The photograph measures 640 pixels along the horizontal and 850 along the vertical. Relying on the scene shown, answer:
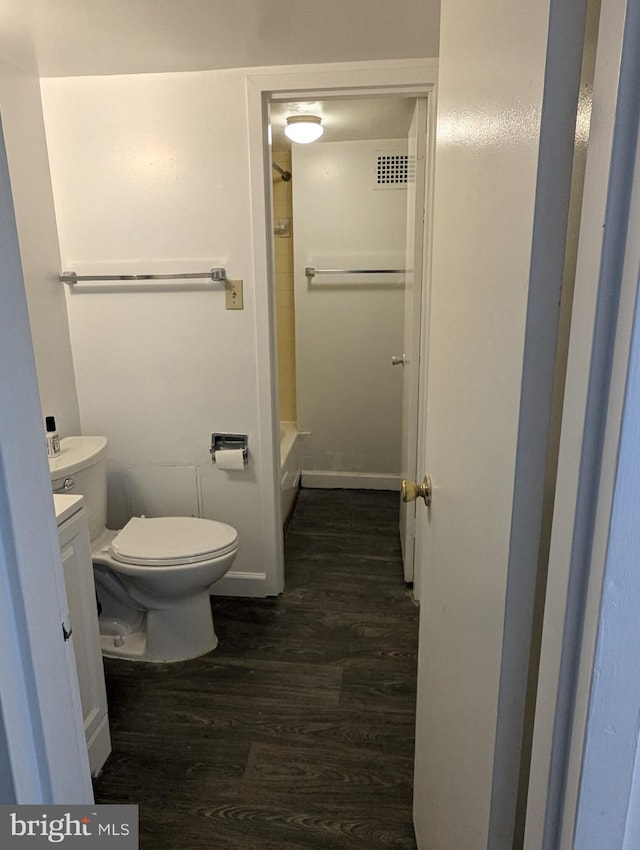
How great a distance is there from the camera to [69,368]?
2.33m

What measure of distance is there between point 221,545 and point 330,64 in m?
1.76

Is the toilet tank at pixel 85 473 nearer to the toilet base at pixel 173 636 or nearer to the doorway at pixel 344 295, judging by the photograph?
the toilet base at pixel 173 636

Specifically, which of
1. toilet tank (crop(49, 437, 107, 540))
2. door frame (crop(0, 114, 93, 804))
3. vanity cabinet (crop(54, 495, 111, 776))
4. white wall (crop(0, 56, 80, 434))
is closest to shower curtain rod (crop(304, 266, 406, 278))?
white wall (crop(0, 56, 80, 434))

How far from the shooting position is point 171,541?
81.0 inches

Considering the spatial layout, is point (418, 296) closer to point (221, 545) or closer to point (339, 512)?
point (221, 545)

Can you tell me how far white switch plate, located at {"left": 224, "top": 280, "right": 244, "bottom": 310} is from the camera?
2.20m

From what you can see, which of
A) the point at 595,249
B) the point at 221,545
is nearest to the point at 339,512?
the point at 221,545

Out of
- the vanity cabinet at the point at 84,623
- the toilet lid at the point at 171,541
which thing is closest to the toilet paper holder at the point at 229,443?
the toilet lid at the point at 171,541

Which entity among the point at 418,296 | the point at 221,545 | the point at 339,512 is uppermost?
the point at 418,296

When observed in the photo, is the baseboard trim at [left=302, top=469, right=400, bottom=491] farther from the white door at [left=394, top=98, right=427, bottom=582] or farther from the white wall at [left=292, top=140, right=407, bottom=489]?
the white door at [left=394, top=98, right=427, bottom=582]

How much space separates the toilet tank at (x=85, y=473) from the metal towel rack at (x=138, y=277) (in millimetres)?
635

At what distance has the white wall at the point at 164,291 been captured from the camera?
82.0 inches

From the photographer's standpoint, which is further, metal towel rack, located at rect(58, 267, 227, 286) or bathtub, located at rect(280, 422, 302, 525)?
bathtub, located at rect(280, 422, 302, 525)

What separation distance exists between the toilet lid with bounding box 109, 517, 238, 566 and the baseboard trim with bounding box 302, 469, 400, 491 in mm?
1524
